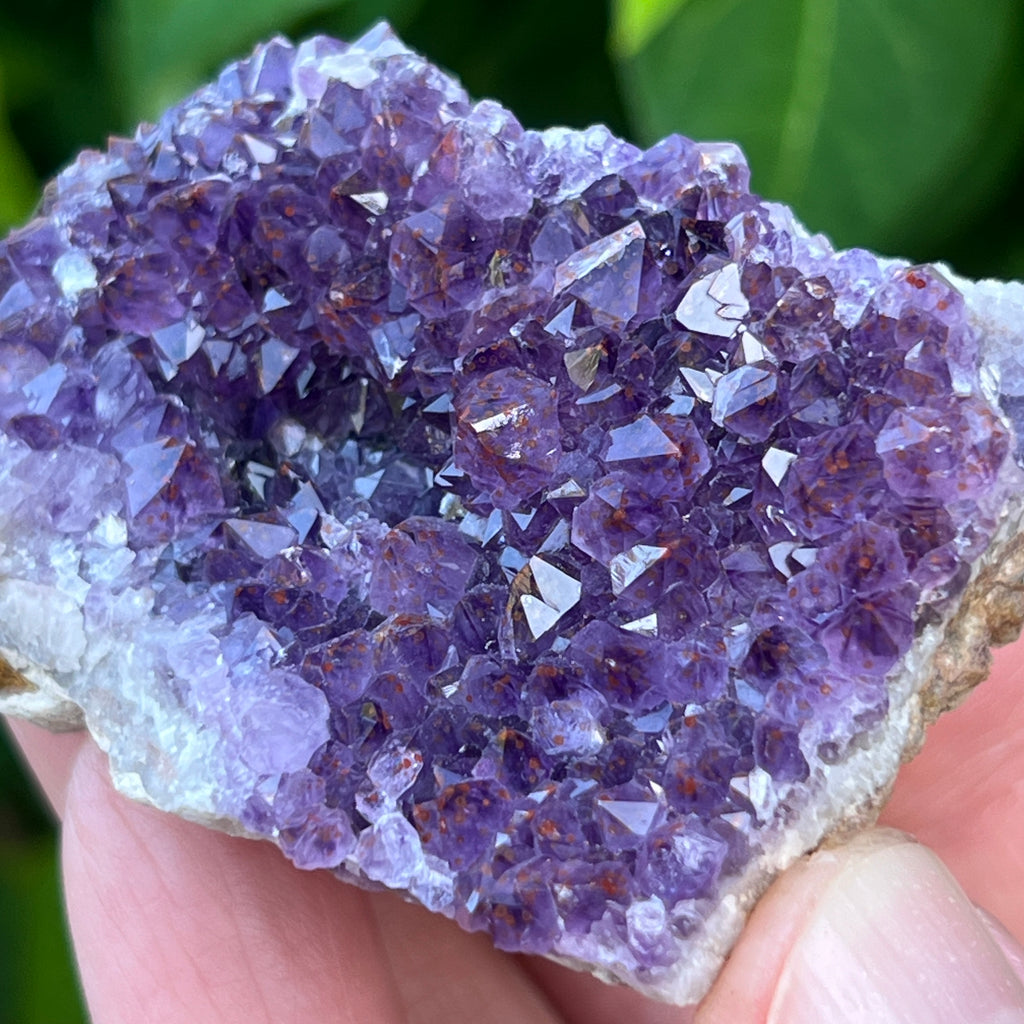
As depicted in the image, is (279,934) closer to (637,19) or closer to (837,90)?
(637,19)

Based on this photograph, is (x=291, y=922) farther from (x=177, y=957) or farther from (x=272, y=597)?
(x=272, y=597)

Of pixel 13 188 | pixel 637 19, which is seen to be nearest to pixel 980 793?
pixel 637 19

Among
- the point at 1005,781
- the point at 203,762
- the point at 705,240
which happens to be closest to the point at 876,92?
the point at 705,240

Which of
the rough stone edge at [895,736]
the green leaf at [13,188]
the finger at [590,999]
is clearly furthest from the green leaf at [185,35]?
the finger at [590,999]

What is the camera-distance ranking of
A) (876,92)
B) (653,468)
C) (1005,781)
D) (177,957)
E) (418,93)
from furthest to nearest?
(876,92)
(1005,781)
(177,957)
(418,93)
(653,468)

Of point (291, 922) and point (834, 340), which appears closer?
point (834, 340)

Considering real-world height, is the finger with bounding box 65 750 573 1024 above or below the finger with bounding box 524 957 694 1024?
above

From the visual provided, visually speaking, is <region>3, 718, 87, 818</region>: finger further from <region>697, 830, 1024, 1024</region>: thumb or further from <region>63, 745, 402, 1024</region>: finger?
<region>697, 830, 1024, 1024</region>: thumb

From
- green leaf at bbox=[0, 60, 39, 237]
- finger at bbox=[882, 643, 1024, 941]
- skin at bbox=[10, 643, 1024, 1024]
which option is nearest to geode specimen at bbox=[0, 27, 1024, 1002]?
skin at bbox=[10, 643, 1024, 1024]
